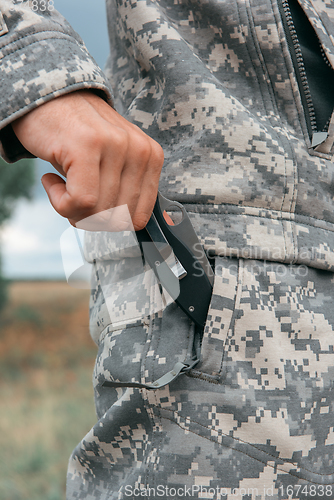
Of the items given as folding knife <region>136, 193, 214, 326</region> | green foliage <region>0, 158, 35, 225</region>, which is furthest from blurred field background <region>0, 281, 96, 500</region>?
green foliage <region>0, 158, 35, 225</region>

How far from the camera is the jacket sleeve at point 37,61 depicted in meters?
0.64

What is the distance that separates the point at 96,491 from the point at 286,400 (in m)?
0.47

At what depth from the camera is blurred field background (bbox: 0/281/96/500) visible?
3471 millimetres

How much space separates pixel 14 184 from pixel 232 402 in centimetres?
1104

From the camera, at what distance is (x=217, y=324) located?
2.48ft

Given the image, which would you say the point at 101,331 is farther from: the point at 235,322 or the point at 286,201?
the point at 286,201

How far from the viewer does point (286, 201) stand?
0.85 metres

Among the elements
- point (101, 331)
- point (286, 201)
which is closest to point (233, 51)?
point (286, 201)

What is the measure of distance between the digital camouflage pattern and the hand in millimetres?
38

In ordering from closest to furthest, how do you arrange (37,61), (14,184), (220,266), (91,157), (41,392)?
Result: (91,157) < (37,61) < (220,266) < (41,392) < (14,184)

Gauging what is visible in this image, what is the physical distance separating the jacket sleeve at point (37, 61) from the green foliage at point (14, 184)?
33.9ft

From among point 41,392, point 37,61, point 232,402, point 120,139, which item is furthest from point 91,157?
point 41,392
